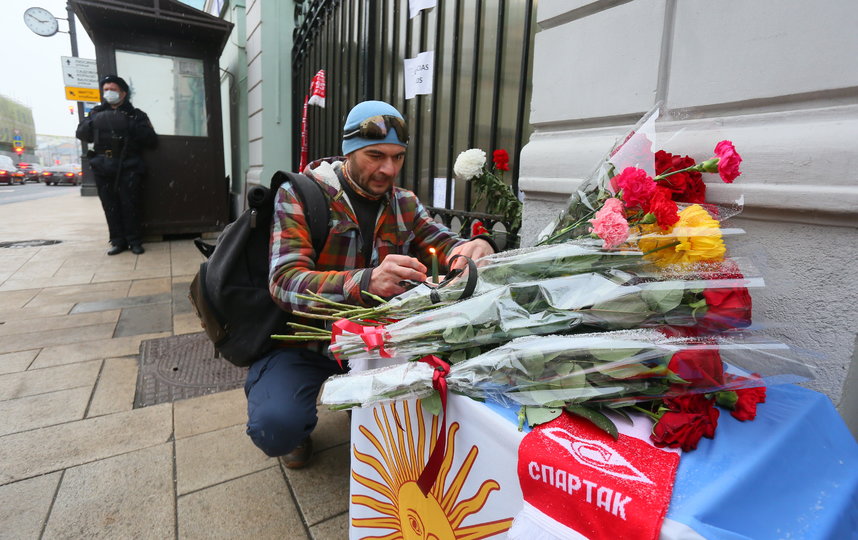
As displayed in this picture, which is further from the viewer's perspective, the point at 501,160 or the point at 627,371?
the point at 501,160

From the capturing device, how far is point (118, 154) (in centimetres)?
665

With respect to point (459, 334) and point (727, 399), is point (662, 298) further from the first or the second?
point (459, 334)

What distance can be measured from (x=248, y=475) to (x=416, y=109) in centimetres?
312

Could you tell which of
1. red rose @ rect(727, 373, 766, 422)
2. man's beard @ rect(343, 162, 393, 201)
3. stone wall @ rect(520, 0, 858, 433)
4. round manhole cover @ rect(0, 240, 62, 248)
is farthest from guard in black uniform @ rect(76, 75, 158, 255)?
red rose @ rect(727, 373, 766, 422)

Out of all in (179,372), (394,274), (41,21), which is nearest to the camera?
(394,274)

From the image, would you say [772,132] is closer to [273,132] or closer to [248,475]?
[248,475]

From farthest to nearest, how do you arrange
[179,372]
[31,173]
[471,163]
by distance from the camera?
[31,173] → [179,372] → [471,163]

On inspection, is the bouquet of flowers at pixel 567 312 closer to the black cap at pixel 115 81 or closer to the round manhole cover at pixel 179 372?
the round manhole cover at pixel 179 372

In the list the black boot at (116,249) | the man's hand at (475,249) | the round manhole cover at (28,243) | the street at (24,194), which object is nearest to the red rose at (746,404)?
the man's hand at (475,249)

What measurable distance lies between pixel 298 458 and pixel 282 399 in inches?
18.7

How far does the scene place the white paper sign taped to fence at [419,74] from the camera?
11.4 feet

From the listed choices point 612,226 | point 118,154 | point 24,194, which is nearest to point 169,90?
point 118,154

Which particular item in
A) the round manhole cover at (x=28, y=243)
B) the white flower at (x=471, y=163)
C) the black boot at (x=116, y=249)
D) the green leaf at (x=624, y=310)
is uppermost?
the white flower at (x=471, y=163)

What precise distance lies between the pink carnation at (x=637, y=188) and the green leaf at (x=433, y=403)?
2.07 ft
